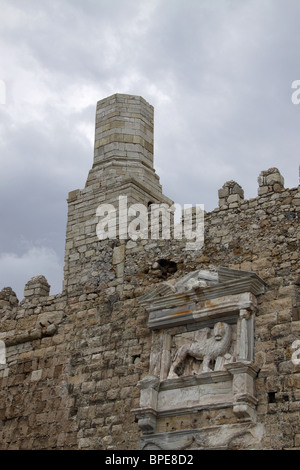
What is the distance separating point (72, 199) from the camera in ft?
39.4

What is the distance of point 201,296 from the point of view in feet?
31.4

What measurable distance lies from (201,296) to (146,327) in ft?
2.99

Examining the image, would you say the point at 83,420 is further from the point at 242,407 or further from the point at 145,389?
the point at 242,407

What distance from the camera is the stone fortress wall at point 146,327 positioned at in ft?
Result: 28.5

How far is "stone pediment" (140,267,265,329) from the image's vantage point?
919 cm

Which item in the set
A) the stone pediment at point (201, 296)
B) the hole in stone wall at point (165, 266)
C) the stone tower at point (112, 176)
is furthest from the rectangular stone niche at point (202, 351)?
the stone tower at point (112, 176)

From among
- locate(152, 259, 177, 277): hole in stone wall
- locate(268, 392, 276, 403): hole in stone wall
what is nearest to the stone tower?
locate(152, 259, 177, 277): hole in stone wall

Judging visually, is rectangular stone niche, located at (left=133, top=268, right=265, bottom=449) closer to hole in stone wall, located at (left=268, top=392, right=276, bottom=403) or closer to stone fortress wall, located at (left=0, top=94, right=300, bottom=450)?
stone fortress wall, located at (left=0, top=94, right=300, bottom=450)

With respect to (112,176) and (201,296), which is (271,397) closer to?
(201,296)

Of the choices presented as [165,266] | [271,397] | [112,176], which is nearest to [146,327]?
[165,266]

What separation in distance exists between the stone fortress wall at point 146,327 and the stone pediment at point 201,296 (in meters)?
0.02
